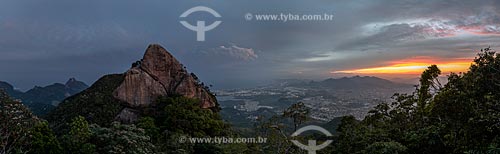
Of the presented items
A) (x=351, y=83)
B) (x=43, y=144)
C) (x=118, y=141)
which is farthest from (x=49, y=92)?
(x=118, y=141)

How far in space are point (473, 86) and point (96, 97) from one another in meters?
28.6

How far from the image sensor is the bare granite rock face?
29328 mm

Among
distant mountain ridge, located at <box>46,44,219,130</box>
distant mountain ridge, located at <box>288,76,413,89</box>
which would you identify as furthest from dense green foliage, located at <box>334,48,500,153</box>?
distant mountain ridge, located at <box>288,76,413,89</box>

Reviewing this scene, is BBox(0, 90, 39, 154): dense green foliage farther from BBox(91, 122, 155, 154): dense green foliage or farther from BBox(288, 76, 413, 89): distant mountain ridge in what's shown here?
BBox(288, 76, 413, 89): distant mountain ridge

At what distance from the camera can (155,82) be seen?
3053cm

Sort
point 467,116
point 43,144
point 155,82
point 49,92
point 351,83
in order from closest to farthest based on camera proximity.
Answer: point 467,116, point 43,144, point 155,82, point 351,83, point 49,92

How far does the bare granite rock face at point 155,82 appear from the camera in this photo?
1155 inches

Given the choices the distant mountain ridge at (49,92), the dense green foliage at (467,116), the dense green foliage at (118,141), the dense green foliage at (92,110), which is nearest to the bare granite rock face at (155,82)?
the dense green foliage at (92,110)

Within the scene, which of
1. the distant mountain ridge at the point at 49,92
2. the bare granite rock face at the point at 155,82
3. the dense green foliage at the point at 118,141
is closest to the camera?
the dense green foliage at the point at 118,141

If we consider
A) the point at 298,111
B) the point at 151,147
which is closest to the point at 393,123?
the point at 298,111

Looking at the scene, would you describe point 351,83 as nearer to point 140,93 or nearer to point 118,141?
point 140,93

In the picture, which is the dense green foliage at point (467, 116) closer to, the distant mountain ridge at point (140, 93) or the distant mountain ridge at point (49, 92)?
the distant mountain ridge at point (140, 93)

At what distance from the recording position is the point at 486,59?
9148 mm

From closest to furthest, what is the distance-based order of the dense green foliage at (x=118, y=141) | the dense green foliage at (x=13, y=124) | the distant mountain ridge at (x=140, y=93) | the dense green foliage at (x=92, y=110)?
the dense green foliage at (x=13, y=124), the dense green foliage at (x=118, y=141), the dense green foliage at (x=92, y=110), the distant mountain ridge at (x=140, y=93)
